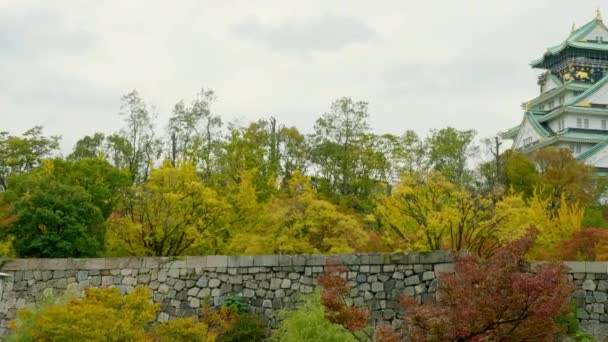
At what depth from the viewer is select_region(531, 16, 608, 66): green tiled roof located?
54.1m

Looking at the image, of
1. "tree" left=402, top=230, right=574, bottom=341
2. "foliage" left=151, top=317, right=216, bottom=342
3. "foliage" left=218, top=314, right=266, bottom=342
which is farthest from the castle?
"tree" left=402, top=230, right=574, bottom=341

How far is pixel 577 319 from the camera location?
1479 cm

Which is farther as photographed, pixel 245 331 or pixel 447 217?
pixel 447 217

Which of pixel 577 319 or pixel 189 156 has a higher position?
pixel 189 156

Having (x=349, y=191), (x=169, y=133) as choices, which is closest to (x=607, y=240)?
(x=349, y=191)

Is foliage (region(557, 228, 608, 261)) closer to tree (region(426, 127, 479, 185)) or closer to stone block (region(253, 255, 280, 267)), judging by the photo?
stone block (region(253, 255, 280, 267))

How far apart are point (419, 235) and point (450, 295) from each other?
1095cm

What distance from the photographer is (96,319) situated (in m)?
13.0

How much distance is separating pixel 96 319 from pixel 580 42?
4828 cm

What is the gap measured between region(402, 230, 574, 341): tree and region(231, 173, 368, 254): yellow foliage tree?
10.4 meters

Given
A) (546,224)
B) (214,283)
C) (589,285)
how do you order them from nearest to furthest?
(589,285) < (214,283) < (546,224)

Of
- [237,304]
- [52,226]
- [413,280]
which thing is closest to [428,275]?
[413,280]

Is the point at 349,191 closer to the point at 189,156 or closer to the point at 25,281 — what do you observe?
the point at 189,156

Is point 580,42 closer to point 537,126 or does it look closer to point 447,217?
point 537,126
